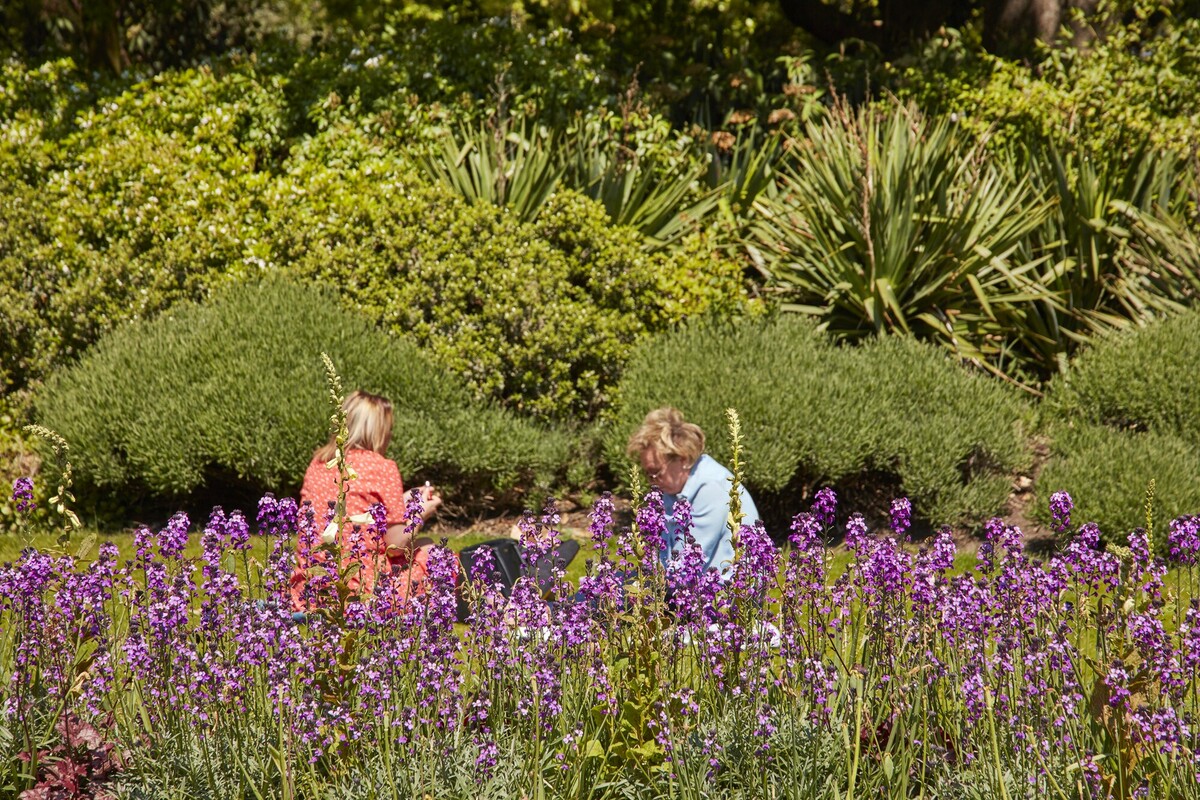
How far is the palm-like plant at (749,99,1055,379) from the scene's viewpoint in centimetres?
861

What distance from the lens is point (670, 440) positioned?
527 centimetres

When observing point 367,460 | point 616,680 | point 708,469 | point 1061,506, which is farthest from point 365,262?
point 1061,506

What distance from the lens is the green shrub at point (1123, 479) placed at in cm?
650

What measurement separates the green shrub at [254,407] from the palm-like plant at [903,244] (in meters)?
2.43

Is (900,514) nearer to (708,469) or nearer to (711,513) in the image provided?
(711,513)

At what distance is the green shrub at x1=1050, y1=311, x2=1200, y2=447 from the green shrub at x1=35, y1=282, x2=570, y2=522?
3.30 metres

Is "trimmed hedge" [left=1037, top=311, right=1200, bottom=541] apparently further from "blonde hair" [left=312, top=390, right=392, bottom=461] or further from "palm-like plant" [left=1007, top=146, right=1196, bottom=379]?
"blonde hair" [left=312, top=390, right=392, bottom=461]

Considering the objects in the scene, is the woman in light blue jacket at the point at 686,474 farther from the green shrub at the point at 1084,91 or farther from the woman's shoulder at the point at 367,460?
the green shrub at the point at 1084,91

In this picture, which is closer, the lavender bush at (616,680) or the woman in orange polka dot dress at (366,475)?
the lavender bush at (616,680)

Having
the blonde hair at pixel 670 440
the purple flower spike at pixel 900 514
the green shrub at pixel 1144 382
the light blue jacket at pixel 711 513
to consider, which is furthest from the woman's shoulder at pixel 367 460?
the green shrub at pixel 1144 382

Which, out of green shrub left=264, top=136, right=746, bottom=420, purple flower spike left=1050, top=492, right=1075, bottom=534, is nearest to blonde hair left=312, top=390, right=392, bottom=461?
green shrub left=264, top=136, right=746, bottom=420

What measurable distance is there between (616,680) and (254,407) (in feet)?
13.6

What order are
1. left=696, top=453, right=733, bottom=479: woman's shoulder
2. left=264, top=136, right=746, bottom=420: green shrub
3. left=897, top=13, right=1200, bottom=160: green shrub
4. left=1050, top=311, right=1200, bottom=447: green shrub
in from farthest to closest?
left=897, top=13, right=1200, bottom=160: green shrub
left=264, top=136, right=746, bottom=420: green shrub
left=1050, top=311, right=1200, bottom=447: green shrub
left=696, top=453, right=733, bottom=479: woman's shoulder

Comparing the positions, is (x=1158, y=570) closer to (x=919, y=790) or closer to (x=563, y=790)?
(x=919, y=790)
